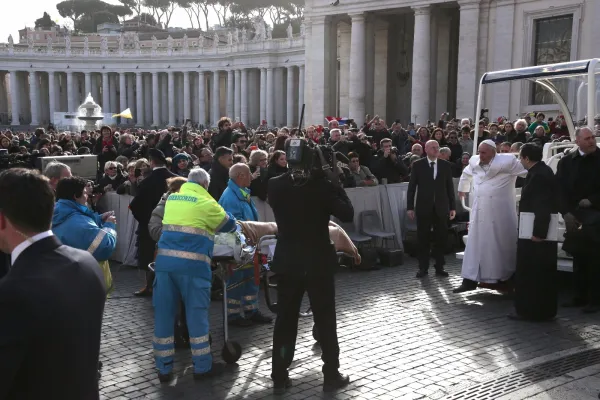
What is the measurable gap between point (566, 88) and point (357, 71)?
2132 centimetres

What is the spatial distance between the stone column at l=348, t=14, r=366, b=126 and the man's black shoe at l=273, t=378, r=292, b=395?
26572mm

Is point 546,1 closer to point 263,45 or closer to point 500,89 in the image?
point 500,89

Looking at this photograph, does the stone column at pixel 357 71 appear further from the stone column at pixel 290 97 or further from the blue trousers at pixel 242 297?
the stone column at pixel 290 97

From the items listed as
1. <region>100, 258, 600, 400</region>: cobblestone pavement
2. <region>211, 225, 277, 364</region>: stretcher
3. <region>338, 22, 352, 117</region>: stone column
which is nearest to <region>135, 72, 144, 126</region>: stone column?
<region>338, 22, 352, 117</region>: stone column

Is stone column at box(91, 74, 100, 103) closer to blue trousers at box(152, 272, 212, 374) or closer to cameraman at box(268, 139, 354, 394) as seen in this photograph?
blue trousers at box(152, 272, 212, 374)

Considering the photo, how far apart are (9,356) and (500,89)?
26.3 meters

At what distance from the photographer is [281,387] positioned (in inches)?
214

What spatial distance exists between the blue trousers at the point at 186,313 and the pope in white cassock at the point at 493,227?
454cm

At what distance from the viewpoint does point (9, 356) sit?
231cm

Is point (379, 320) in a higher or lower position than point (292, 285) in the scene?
lower

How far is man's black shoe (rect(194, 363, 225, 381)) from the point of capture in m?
5.66

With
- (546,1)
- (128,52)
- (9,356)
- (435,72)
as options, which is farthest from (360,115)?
(128,52)

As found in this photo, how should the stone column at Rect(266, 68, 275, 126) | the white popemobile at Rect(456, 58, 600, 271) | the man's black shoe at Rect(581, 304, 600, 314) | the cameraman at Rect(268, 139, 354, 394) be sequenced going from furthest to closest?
the stone column at Rect(266, 68, 275, 126)
the white popemobile at Rect(456, 58, 600, 271)
the man's black shoe at Rect(581, 304, 600, 314)
the cameraman at Rect(268, 139, 354, 394)

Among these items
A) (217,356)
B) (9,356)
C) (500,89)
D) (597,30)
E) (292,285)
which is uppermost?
(597,30)
